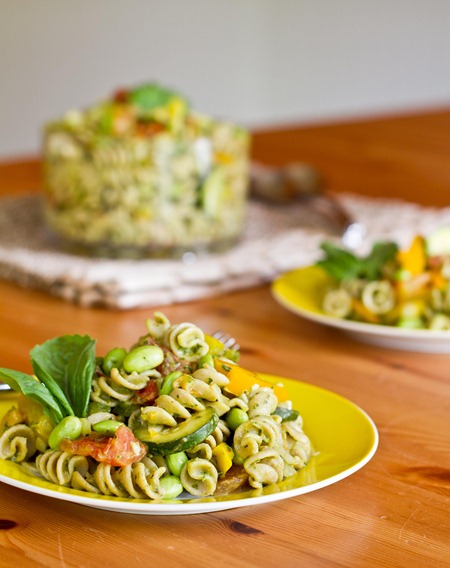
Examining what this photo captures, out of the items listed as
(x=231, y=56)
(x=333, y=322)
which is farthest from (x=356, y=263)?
(x=231, y=56)

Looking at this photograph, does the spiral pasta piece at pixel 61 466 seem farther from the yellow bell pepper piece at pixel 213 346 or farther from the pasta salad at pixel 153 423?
the yellow bell pepper piece at pixel 213 346

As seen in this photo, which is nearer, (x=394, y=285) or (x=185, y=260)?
(x=394, y=285)

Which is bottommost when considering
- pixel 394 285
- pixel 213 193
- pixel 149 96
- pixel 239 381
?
pixel 239 381

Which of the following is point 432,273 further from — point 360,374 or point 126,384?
point 126,384

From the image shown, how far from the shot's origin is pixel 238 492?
86 centimetres

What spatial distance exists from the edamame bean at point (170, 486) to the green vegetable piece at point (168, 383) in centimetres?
8

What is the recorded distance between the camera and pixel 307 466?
910mm

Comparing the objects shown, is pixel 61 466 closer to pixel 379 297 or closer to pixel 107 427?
pixel 107 427

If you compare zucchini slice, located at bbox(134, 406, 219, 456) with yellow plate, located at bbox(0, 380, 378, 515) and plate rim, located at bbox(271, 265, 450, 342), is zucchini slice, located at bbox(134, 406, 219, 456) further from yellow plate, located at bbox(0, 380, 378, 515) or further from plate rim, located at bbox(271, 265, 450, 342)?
plate rim, located at bbox(271, 265, 450, 342)

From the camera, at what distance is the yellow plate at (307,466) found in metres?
0.80

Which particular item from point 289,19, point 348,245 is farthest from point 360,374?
point 289,19

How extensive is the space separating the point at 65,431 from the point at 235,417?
149mm

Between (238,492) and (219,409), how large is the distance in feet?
0.24

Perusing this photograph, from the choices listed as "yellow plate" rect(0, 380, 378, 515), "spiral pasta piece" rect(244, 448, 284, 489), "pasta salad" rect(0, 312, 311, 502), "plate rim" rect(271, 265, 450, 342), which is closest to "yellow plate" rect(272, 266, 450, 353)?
"plate rim" rect(271, 265, 450, 342)
